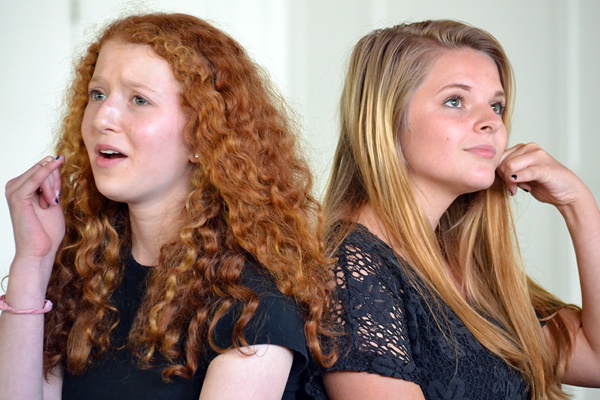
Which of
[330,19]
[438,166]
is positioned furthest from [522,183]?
[330,19]

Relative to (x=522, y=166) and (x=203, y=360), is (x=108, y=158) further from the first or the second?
(x=522, y=166)

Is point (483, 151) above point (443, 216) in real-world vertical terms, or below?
above

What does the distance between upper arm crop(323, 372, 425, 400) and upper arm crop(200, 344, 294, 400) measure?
0.17m

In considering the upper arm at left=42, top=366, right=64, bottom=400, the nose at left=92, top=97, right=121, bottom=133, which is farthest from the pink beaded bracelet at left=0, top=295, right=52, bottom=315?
the nose at left=92, top=97, right=121, bottom=133

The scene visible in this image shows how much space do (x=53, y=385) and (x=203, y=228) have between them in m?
0.44

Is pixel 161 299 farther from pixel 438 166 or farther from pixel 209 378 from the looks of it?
pixel 438 166

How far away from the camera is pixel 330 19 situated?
347cm

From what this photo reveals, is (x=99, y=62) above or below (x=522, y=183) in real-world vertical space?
above

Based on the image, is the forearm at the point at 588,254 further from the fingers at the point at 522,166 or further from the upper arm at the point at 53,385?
the upper arm at the point at 53,385

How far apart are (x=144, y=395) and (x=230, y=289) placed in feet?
0.80

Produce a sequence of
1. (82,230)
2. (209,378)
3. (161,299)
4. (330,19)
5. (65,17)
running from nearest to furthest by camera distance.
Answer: (209,378), (161,299), (82,230), (65,17), (330,19)

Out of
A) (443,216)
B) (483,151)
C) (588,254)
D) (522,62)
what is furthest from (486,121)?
(522,62)

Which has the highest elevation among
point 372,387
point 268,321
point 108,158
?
point 108,158

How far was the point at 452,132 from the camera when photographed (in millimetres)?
1981
